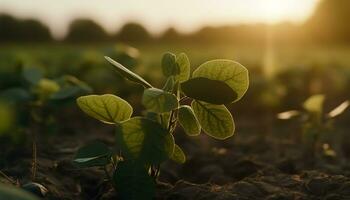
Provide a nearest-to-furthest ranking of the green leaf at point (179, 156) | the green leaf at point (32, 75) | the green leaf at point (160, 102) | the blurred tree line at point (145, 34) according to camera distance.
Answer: the green leaf at point (160, 102) < the green leaf at point (179, 156) < the green leaf at point (32, 75) < the blurred tree line at point (145, 34)

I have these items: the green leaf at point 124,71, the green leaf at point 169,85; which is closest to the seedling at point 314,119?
the green leaf at point 169,85

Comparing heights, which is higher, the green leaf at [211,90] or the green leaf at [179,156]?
the green leaf at [211,90]

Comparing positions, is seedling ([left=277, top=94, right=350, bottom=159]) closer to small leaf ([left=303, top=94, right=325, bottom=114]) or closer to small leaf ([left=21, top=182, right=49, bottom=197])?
small leaf ([left=303, top=94, right=325, bottom=114])

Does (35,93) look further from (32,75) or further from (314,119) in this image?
(314,119)

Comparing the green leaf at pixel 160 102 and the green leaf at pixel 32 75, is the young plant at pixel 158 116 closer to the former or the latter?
the green leaf at pixel 160 102

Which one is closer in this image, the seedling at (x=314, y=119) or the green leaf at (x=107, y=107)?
the green leaf at (x=107, y=107)

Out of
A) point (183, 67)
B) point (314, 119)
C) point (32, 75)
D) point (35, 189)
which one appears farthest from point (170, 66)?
point (32, 75)
